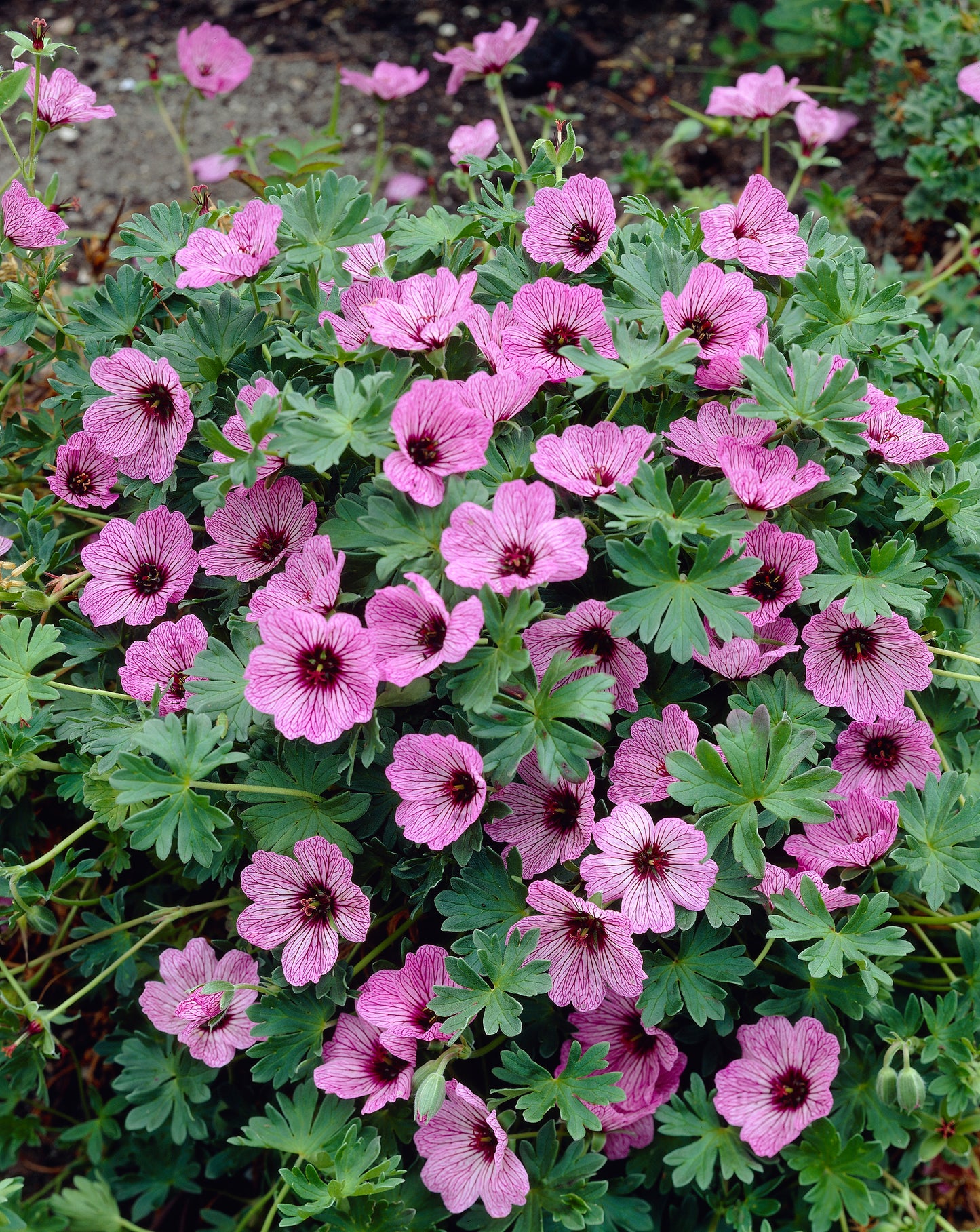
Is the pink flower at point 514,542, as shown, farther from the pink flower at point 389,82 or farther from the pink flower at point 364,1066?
the pink flower at point 389,82

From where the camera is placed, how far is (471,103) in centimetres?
295

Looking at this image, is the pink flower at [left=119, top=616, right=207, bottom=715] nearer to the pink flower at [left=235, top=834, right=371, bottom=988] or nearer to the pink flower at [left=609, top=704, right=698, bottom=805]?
the pink flower at [left=235, top=834, right=371, bottom=988]

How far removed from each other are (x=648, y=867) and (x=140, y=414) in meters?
0.92

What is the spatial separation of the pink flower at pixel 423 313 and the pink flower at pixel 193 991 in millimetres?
846

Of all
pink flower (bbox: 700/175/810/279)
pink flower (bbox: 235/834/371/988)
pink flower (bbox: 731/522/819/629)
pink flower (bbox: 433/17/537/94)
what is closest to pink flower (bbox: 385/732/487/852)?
pink flower (bbox: 235/834/371/988)

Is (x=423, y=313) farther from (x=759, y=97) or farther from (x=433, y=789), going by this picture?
(x=759, y=97)

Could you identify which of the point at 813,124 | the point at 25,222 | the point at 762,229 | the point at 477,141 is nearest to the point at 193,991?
the point at 25,222

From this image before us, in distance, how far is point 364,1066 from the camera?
4.52 feet

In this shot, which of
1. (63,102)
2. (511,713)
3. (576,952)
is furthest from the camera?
(63,102)

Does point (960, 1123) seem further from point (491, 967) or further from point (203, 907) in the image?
point (203, 907)

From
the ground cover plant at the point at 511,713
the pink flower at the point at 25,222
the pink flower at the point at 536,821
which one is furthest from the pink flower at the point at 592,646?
the pink flower at the point at 25,222

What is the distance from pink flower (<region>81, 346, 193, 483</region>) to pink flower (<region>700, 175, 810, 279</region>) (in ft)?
2.49

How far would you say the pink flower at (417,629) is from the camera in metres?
Answer: 1.17

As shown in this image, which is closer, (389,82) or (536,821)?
(536,821)
